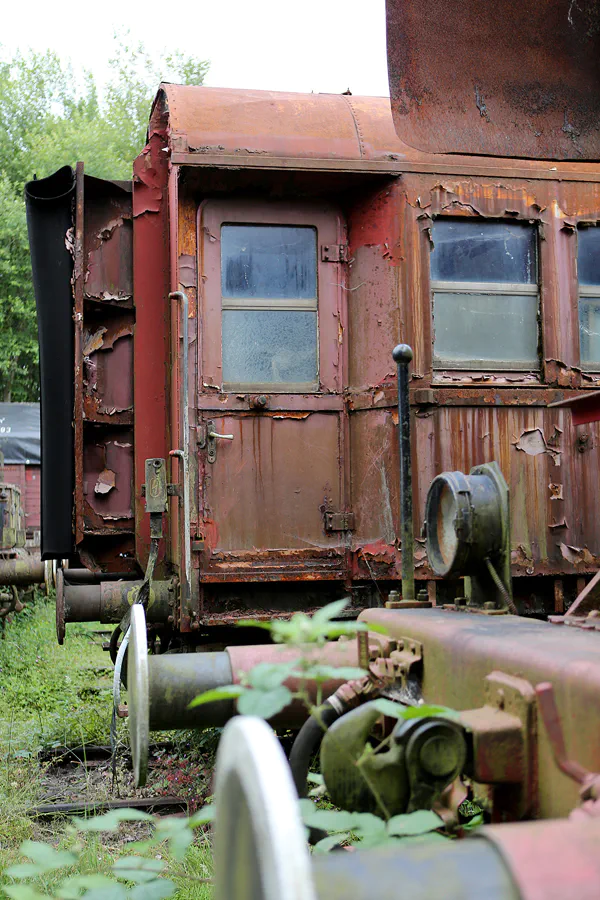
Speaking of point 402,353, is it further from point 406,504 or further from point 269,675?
point 269,675

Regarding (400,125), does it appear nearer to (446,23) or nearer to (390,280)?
(446,23)

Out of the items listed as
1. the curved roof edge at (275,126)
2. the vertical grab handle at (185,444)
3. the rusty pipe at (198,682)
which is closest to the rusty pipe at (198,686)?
the rusty pipe at (198,682)

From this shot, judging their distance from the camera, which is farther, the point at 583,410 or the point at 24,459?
the point at 24,459

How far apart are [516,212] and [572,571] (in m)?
1.88

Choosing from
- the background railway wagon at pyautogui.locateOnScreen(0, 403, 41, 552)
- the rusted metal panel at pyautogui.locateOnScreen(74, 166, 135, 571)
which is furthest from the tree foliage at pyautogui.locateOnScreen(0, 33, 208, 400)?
the rusted metal panel at pyautogui.locateOnScreen(74, 166, 135, 571)

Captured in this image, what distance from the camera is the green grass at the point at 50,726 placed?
3.53 m

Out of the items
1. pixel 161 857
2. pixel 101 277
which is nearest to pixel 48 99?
pixel 101 277

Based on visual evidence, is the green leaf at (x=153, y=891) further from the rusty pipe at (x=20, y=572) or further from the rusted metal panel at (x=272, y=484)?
the rusty pipe at (x=20, y=572)

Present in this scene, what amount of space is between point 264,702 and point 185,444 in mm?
2864

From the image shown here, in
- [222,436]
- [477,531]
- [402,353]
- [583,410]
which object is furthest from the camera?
[222,436]

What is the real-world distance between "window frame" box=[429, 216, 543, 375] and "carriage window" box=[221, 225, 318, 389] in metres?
0.66

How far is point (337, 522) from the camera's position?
472 centimetres

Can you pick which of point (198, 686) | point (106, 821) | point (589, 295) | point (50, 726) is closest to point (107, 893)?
point (106, 821)

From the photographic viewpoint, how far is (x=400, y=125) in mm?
2584
